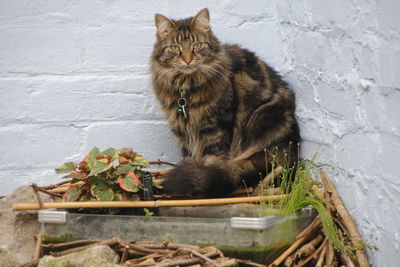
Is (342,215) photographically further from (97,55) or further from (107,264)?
(97,55)

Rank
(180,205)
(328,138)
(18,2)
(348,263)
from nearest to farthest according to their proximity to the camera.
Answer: (348,263)
(180,205)
(328,138)
(18,2)

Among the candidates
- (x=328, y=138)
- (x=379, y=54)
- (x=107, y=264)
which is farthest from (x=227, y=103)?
(x=107, y=264)

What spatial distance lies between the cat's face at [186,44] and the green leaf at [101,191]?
0.73 m

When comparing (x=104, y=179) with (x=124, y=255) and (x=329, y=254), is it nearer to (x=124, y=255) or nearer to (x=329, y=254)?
(x=124, y=255)

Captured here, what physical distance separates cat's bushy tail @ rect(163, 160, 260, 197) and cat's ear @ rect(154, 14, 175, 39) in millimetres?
690

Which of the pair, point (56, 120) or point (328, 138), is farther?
point (56, 120)

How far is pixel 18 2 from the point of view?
7.98 ft

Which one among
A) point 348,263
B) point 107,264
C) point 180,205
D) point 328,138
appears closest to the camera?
point 107,264

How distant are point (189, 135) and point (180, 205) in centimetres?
64

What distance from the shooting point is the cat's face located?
8.07 ft

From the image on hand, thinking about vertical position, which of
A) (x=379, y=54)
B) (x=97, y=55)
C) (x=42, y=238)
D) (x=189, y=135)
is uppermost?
(x=379, y=54)

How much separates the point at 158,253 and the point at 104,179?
0.45 meters

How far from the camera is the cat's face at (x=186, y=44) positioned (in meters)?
2.46

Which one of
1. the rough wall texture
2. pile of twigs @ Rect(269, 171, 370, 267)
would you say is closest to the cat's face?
the rough wall texture
